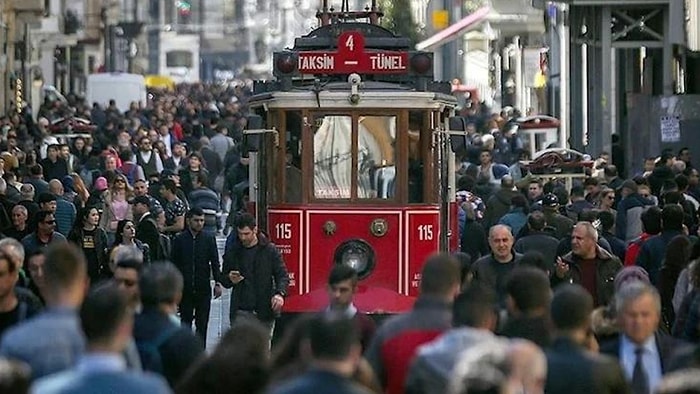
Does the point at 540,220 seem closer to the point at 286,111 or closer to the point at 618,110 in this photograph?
the point at 286,111

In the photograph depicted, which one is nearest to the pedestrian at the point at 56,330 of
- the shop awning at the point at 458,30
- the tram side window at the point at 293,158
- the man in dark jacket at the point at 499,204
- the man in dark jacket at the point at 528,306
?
the man in dark jacket at the point at 528,306

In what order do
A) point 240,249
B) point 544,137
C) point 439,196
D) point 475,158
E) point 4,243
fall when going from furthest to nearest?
point 544,137, point 475,158, point 439,196, point 240,249, point 4,243

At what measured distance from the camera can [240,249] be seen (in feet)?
59.7

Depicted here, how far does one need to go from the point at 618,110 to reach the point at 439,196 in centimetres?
2533

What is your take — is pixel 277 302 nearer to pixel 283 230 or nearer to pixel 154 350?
pixel 283 230

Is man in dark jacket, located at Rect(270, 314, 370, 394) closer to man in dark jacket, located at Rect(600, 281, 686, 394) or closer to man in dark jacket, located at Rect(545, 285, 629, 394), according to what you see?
man in dark jacket, located at Rect(545, 285, 629, 394)

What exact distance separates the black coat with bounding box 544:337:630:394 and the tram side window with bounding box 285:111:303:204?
32.4ft

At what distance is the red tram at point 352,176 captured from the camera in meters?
19.1

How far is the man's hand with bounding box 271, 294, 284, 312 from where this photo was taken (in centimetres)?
1772

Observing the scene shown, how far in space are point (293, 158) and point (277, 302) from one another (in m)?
2.03

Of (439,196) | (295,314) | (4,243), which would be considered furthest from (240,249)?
(4,243)

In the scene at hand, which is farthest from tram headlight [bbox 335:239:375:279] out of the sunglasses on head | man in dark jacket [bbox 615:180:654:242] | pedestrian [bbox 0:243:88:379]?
pedestrian [bbox 0:243:88:379]

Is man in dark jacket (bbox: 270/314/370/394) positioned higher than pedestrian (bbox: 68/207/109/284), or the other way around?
pedestrian (bbox: 68/207/109/284)

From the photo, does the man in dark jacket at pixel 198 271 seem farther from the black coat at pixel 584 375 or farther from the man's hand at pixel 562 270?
the black coat at pixel 584 375
